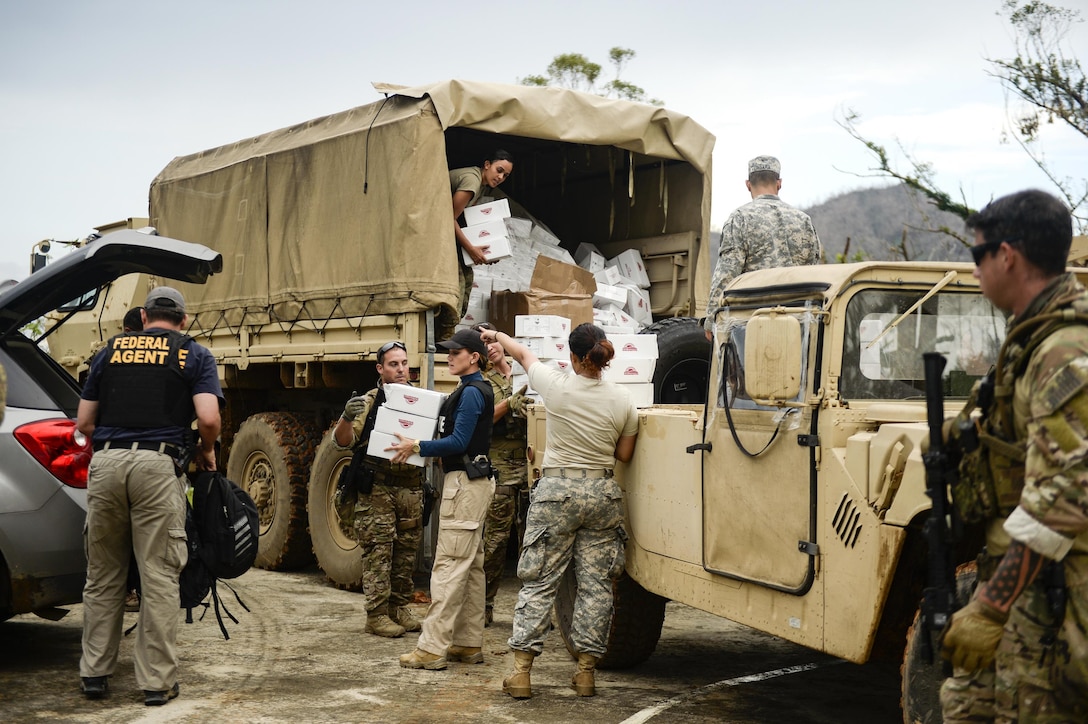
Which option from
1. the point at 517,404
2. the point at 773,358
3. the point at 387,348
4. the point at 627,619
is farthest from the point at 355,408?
the point at 773,358

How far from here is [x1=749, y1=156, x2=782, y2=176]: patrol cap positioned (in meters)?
6.73

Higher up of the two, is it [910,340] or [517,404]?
[910,340]

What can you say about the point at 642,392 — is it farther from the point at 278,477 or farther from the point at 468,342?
the point at 278,477

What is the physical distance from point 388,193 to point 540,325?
1404mm

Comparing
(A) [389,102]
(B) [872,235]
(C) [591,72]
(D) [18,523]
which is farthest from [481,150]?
(B) [872,235]

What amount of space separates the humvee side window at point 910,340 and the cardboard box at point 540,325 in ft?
11.0

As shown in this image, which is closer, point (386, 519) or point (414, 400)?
point (414, 400)

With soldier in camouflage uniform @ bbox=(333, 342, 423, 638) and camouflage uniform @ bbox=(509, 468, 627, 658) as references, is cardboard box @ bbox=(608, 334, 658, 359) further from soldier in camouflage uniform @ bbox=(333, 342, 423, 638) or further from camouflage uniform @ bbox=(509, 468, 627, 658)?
camouflage uniform @ bbox=(509, 468, 627, 658)

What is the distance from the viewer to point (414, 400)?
6.94 meters

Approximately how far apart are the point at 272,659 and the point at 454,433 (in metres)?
1.57

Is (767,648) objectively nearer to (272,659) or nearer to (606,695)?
(606,695)

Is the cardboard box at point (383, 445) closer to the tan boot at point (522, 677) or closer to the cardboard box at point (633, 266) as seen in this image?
the tan boot at point (522, 677)

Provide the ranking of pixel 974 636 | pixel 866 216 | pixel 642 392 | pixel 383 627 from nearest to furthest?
1. pixel 974 636
2. pixel 383 627
3. pixel 642 392
4. pixel 866 216

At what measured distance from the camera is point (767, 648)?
23.7 feet
